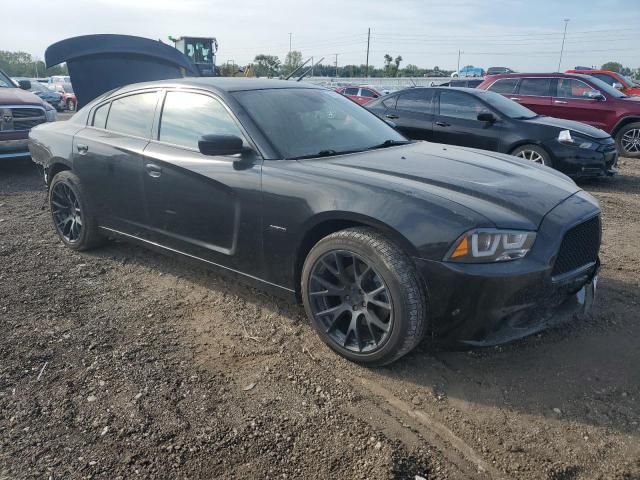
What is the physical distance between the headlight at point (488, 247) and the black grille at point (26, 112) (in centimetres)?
805

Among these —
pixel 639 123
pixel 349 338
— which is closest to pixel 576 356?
pixel 349 338

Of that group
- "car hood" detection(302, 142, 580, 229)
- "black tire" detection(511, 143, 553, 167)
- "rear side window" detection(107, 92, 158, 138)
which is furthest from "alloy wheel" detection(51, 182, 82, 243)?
"black tire" detection(511, 143, 553, 167)

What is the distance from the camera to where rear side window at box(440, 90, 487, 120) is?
7.91 m

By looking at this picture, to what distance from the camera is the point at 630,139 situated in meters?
9.98

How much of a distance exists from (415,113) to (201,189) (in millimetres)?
5754

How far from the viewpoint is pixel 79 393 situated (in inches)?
106

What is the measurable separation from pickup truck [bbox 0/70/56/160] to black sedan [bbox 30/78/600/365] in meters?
4.57

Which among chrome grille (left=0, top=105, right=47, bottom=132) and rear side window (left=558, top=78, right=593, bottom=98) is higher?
rear side window (left=558, top=78, right=593, bottom=98)

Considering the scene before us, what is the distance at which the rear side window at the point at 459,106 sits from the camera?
7.91m

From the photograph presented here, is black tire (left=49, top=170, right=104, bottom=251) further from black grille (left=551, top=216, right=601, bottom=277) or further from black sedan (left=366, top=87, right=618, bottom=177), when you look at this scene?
black sedan (left=366, top=87, right=618, bottom=177)

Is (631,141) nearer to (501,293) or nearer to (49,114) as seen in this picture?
(501,293)

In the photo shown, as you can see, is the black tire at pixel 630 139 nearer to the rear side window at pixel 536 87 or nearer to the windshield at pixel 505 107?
the rear side window at pixel 536 87

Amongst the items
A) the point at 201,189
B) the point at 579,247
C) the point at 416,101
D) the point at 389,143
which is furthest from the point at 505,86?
the point at 201,189

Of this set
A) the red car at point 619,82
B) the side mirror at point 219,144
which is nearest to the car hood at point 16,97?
the side mirror at point 219,144
